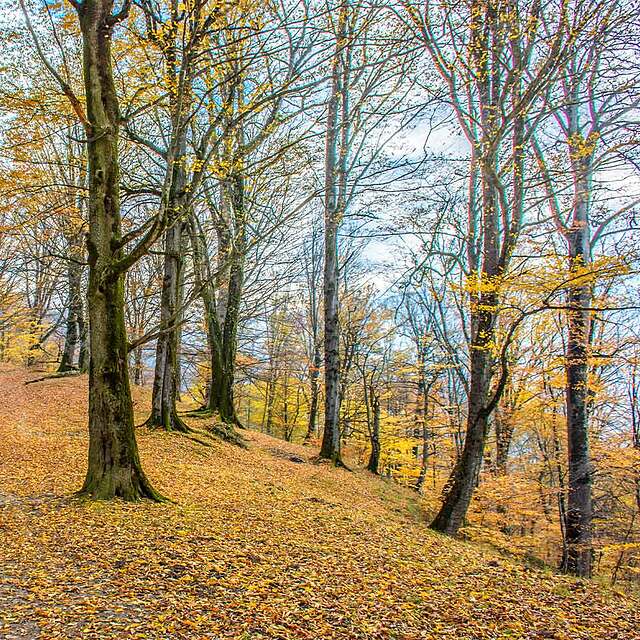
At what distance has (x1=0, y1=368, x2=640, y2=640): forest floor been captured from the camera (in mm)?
2818

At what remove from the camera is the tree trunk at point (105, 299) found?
195 inches

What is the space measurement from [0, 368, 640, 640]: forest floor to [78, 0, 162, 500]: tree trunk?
0.40 metres

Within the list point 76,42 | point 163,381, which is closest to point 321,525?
point 163,381

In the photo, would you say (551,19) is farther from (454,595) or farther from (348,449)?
(348,449)

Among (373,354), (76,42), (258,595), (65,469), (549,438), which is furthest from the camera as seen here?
(373,354)

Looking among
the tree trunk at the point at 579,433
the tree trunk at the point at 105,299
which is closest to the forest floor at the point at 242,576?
the tree trunk at the point at 105,299

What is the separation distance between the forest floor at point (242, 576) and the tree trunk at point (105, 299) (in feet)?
1.30

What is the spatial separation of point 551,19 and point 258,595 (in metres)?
7.46

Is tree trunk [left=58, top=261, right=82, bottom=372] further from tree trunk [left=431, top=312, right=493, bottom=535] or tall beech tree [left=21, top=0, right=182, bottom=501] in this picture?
tree trunk [left=431, top=312, right=493, bottom=535]

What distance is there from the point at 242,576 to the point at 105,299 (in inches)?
131

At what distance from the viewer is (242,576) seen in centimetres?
353

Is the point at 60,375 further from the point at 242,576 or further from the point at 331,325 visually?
the point at 242,576

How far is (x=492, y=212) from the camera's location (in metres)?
7.27

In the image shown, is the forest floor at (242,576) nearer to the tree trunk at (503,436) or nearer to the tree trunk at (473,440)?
the tree trunk at (473,440)
